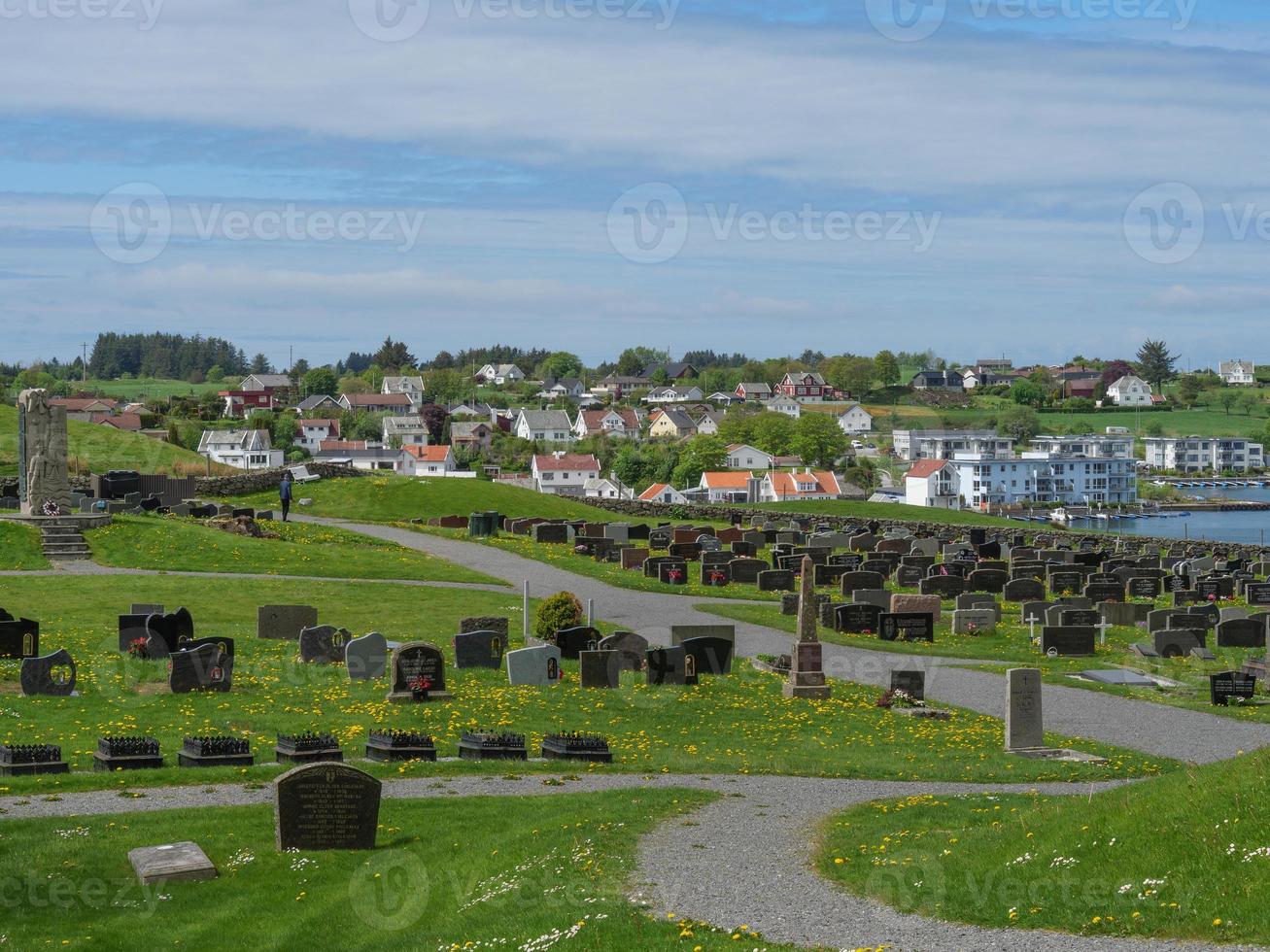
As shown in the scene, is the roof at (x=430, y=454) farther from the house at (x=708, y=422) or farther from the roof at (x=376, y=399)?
the roof at (x=376, y=399)

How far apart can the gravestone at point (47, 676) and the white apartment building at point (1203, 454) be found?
17526 centimetres

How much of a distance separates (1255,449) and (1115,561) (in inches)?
6179

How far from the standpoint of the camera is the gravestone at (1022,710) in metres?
20.4

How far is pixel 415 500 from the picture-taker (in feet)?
184

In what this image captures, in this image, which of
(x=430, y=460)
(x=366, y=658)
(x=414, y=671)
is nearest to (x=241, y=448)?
(x=430, y=460)

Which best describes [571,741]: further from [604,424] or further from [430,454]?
[604,424]

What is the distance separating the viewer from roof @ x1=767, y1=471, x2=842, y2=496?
92250 mm

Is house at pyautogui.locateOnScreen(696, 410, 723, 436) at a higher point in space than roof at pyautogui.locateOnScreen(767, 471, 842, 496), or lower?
higher

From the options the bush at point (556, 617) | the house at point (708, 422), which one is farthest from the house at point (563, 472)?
the bush at point (556, 617)

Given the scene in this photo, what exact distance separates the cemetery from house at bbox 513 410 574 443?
13798cm

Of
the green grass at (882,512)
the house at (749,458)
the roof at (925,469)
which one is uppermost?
the house at (749,458)

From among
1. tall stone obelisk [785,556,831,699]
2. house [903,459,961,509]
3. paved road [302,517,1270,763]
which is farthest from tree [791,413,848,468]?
tall stone obelisk [785,556,831,699]

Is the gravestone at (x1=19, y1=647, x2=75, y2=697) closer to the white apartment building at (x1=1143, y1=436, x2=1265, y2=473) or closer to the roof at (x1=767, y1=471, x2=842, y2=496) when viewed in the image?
the roof at (x1=767, y1=471, x2=842, y2=496)

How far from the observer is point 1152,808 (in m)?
12.8
